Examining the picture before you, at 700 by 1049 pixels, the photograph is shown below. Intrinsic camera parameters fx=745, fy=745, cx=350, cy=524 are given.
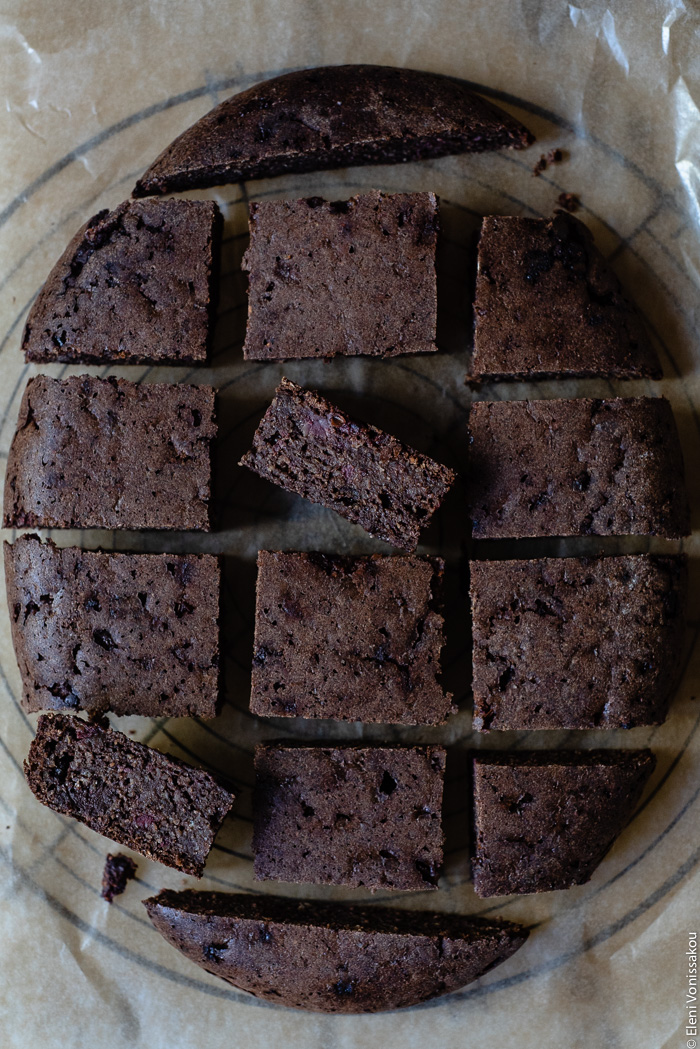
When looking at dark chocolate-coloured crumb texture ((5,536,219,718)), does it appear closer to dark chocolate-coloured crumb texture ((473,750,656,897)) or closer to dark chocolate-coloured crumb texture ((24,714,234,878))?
dark chocolate-coloured crumb texture ((24,714,234,878))

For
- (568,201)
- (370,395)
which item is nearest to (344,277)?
(370,395)

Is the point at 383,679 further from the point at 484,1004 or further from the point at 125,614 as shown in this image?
the point at 484,1004

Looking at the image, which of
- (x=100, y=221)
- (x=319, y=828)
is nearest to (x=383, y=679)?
(x=319, y=828)

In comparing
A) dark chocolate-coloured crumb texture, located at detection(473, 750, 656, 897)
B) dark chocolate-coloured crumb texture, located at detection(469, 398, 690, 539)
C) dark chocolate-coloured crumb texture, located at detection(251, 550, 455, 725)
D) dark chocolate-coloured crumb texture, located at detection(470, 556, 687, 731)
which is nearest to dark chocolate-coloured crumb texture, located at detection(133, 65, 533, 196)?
dark chocolate-coloured crumb texture, located at detection(469, 398, 690, 539)

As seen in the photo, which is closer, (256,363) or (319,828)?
(319,828)

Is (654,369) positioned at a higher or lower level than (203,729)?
higher

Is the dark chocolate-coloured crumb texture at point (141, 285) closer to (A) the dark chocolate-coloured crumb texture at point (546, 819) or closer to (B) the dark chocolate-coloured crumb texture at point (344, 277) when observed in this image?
(B) the dark chocolate-coloured crumb texture at point (344, 277)

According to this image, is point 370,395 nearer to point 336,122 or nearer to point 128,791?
point 336,122

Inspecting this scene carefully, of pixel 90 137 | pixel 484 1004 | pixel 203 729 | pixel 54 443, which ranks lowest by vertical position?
pixel 484 1004
